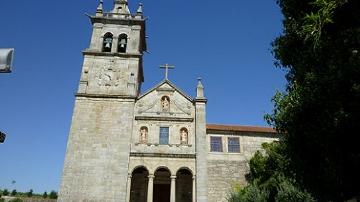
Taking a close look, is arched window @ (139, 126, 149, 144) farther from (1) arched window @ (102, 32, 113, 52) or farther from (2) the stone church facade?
(1) arched window @ (102, 32, 113, 52)

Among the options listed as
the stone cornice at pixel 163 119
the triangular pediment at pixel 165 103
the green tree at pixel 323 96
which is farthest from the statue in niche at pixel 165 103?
the green tree at pixel 323 96

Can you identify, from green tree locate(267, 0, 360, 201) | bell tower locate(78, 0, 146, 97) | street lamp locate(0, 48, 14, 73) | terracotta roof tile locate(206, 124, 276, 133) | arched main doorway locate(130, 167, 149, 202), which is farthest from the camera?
terracotta roof tile locate(206, 124, 276, 133)

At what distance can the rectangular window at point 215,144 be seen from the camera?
86.2 feet

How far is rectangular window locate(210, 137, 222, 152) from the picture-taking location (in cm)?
2627

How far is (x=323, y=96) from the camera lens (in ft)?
31.3

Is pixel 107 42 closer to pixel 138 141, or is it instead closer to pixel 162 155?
pixel 138 141

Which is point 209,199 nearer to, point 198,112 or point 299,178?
point 198,112

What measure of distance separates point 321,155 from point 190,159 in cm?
1474

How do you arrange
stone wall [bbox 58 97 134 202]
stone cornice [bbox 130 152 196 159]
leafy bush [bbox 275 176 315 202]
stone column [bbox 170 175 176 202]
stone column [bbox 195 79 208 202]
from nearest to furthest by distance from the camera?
leafy bush [bbox 275 176 315 202]
stone wall [bbox 58 97 134 202]
stone column [bbox 170 175 176 202]
stone column [bbox 195 79 208 202]
stone cornice [bbox 130 152 196 159]

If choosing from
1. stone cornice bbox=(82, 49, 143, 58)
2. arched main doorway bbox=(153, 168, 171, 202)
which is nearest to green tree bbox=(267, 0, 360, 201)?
arched main doorway bbox=(153, 168, 171, 202)

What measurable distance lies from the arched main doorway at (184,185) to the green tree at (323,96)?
569 inches

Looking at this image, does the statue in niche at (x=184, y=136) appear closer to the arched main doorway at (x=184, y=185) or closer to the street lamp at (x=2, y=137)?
the arched main doorway at (x=184, y=185)

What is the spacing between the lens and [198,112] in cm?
2597

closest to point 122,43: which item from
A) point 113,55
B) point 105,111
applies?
point 113,55
